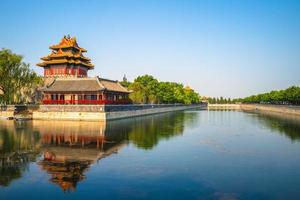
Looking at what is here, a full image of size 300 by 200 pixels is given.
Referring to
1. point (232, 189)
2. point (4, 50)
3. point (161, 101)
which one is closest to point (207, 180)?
point (232, 189)

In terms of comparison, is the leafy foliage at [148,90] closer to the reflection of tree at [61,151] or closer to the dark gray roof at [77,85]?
the dark gray roof at [77,85]

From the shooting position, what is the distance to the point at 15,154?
17.8m

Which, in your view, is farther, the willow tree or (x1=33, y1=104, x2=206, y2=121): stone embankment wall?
the willow tree

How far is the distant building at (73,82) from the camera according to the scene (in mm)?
43969

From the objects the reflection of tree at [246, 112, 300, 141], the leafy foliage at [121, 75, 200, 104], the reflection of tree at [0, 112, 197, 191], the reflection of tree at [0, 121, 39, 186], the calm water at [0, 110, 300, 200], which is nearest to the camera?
the calm water at [0, 110, 300, 200]

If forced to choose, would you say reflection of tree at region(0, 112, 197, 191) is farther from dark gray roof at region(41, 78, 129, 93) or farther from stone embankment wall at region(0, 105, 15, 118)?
stone embankment wall at region(0, 105, 15, 118)

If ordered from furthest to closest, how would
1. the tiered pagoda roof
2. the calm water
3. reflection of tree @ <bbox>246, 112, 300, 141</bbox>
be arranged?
the tiered pagoda roof, reflection of tree @ <bbox>246, 112, 300, 141</bbox>, the calm water

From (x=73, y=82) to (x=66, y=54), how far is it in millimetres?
13663

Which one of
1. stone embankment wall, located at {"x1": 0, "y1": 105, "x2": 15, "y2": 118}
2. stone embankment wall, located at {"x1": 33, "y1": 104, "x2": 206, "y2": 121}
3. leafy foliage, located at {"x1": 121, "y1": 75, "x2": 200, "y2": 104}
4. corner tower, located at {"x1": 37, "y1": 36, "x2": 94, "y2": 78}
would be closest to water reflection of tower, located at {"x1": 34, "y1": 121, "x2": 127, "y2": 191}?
stone embankment wall, located at {"x1": 33, "y1": 104, "x2": 206, "y2": 121}

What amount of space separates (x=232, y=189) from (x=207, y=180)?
1478 mm

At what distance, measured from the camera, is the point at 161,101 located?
84.6 meters

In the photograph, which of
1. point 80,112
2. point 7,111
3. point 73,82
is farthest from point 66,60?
point 80,112

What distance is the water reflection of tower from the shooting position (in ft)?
43.6

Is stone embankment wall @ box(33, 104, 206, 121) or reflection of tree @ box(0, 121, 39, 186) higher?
stone embankment wall @ box(33, 104, 206, 121)
